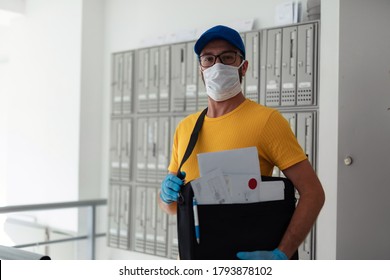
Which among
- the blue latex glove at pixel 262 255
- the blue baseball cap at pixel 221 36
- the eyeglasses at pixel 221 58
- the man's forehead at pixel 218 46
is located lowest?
the blue latex glove at pixel 262 255

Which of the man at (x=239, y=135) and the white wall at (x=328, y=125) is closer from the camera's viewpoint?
the man at (x=239, y=135)

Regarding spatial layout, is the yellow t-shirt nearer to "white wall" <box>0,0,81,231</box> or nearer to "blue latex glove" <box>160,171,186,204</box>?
"blue latex glove" <box>160,171,186,204</box>

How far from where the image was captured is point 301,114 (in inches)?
104

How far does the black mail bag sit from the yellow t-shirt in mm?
78

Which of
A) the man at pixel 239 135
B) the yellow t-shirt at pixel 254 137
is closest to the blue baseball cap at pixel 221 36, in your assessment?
the man at pixel 239 135

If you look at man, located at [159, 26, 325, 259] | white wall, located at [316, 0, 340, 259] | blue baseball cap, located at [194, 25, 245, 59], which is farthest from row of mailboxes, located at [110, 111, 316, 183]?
blue baseball cap, located at [194, 25, 245, 59]

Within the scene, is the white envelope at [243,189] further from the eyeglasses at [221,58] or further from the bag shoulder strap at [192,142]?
the eyeglasses at [221,58]

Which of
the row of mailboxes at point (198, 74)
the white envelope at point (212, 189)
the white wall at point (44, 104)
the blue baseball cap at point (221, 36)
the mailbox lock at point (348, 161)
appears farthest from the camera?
the white wall at point (44, 104)

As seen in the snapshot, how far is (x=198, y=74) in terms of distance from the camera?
315 centimetres

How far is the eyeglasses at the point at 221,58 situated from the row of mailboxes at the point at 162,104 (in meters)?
1.04

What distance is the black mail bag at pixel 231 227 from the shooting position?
1.49 m

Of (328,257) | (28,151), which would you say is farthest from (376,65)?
(28,151)

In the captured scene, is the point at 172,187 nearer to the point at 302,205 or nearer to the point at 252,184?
the point at 252,184

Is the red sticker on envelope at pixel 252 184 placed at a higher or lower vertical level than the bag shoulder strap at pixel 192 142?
lower
